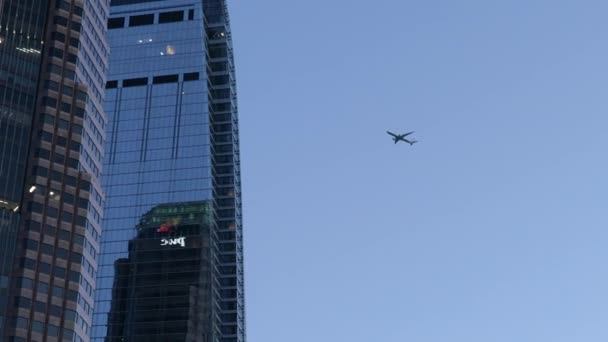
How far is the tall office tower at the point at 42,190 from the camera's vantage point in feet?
579

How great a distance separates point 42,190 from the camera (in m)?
186

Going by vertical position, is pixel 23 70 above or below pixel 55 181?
above

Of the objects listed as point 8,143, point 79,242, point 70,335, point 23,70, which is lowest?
point 70,335

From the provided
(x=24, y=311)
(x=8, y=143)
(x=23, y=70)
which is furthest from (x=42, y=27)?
(x=24, y=311)

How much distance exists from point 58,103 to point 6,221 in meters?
25.3

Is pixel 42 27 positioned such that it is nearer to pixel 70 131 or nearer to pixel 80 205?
pixel 70 131

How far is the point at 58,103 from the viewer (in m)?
195

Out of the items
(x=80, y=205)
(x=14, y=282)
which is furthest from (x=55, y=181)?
(x=14, y=282)

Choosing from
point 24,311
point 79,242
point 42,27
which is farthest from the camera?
point 42,27

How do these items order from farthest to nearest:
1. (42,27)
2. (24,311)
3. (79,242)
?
(42,27) → (79,242) → (24,311)

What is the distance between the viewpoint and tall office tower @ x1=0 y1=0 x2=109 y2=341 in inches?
6954

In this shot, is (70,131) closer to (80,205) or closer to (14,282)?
(80,205)

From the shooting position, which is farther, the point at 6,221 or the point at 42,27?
the point at 42,27

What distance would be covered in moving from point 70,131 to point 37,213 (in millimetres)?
17992
